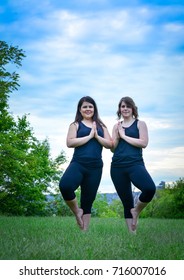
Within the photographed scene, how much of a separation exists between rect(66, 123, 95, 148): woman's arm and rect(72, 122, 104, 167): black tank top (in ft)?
0.31

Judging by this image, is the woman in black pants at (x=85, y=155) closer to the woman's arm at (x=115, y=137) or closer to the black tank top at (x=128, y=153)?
the woman's arm at (x=115, y=137)

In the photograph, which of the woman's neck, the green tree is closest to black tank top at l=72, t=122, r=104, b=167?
the woman's neck

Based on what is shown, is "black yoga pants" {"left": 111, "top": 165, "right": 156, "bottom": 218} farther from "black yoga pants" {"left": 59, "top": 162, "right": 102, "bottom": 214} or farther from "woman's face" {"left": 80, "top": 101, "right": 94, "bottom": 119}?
"woman's face" {"left": 80, "top": 101, "right": 94, "bottom": 119}

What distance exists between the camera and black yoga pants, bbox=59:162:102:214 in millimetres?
7199

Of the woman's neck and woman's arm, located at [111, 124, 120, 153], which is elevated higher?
the woman's neck

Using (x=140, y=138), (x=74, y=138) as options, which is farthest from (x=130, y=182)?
(x=74, y=138)

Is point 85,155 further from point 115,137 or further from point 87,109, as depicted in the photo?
point 87,109

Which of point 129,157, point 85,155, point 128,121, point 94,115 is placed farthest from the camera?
point 94,115

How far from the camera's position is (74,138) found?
7.47 meters

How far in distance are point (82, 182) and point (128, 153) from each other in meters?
0.99

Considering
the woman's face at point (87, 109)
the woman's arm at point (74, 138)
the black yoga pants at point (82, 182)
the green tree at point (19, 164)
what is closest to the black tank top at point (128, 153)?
the black yoga pants at point (82, 182)

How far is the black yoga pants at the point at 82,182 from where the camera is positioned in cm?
720

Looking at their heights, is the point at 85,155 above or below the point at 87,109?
below
